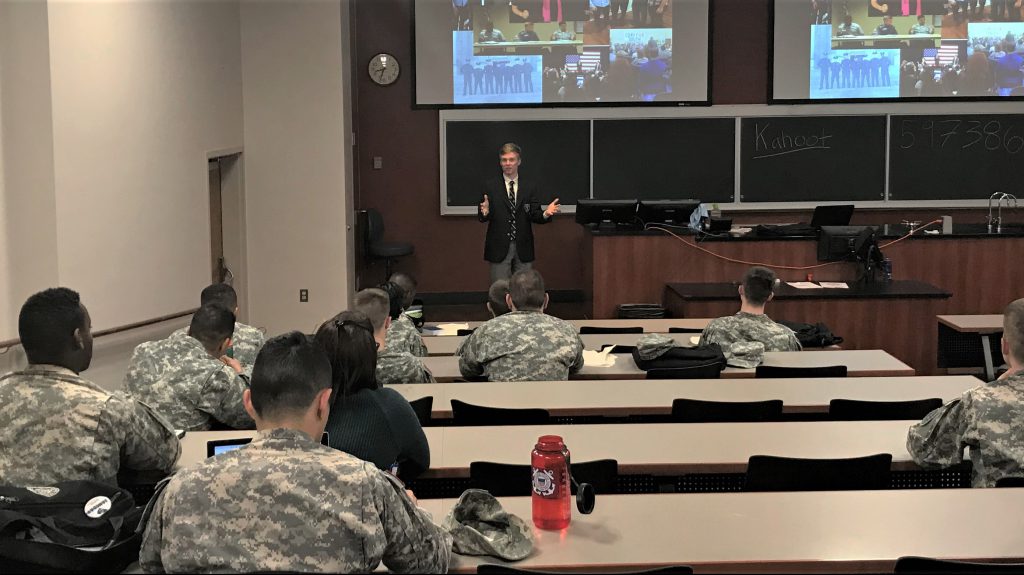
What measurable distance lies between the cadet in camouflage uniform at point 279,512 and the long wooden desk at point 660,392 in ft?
6.94

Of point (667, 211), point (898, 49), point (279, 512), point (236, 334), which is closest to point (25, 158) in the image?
point (236, 334)

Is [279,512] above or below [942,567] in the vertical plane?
above

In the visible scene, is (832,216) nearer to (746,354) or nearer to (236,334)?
(746,354)

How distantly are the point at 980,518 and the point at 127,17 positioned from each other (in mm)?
5941

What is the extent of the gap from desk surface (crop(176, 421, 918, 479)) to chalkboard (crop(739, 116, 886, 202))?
24.5 ft

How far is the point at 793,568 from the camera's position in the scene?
257 cm

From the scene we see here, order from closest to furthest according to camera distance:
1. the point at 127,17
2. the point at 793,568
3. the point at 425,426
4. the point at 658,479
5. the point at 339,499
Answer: the point at 339,499
the point at 793,568
the point at 658,479
the point at 425,426
the point at 127,17

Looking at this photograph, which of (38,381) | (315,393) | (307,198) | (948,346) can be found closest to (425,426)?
(38,381)

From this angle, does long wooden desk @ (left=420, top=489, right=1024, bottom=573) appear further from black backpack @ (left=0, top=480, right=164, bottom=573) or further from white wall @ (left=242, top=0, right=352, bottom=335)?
white wall @ (left=242, top=0, right=352, bottom=335)

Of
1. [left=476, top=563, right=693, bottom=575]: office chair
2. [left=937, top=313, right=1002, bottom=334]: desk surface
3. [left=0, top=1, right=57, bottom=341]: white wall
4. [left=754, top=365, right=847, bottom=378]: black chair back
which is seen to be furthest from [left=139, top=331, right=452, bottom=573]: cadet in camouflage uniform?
[left=937, top=313, right=1002, bottom=334]: desk surface

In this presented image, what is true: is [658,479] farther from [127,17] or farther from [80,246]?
[127,17]

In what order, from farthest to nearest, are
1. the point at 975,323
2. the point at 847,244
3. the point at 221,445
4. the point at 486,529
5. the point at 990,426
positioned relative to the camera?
1. the point at 847,244
2. the point at 975,323
3. the point at 990,426
4. the point at 221,445
5. the point at 486,529

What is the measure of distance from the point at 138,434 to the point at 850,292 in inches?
240

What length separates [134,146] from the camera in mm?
6895
